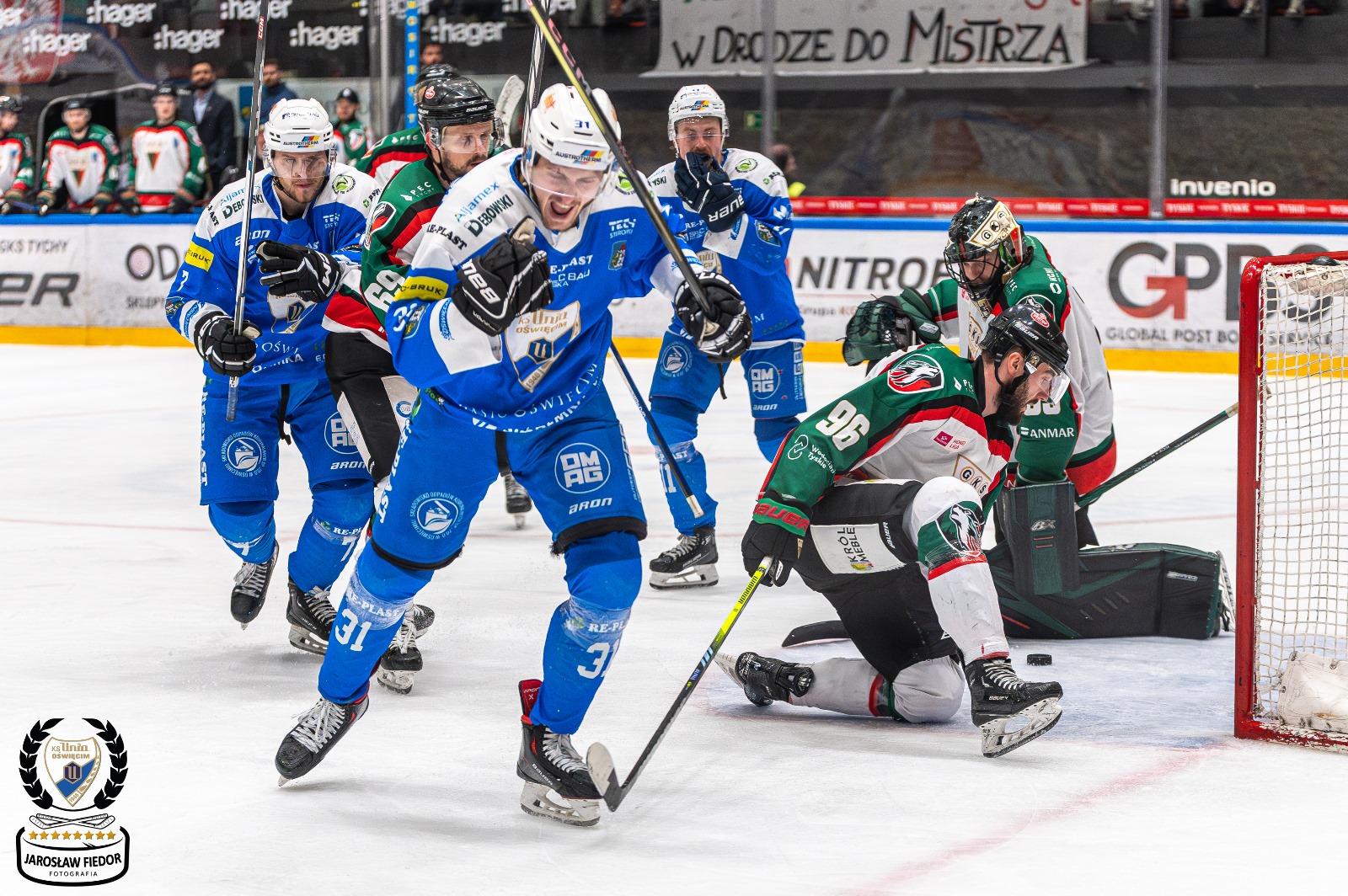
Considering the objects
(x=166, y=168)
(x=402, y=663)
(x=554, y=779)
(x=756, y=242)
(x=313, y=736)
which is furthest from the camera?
(x=166, y=168)

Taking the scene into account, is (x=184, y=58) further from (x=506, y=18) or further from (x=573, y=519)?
(x=573, y=519)

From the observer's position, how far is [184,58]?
563 inches

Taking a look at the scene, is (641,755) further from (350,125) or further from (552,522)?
(350,125)

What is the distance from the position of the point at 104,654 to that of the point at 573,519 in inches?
76.6

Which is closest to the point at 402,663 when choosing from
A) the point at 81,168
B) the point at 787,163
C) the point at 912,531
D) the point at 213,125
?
the point at 912,531

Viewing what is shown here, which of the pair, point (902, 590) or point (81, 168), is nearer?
point (902, 590)

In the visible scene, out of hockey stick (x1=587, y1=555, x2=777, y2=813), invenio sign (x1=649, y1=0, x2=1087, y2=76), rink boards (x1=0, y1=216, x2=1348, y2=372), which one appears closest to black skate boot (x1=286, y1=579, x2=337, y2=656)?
hockey stick (x1=587, y1=555, x2=777, y2=813)

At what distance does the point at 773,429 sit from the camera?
5930 millimetres

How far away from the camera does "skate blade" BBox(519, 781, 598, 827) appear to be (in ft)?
10.6

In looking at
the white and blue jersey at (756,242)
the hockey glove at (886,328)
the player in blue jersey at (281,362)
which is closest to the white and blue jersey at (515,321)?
the player in blue jersey at (281,362)

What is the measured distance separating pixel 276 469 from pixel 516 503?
193 cm

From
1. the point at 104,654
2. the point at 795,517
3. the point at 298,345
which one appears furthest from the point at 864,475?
the point at 104,654

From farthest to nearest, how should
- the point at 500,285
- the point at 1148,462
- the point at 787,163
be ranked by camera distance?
1. the point at 787,163
2. the point at 1148,462
3. the point at 500,285

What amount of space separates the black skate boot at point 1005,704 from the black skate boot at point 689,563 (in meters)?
2.00
